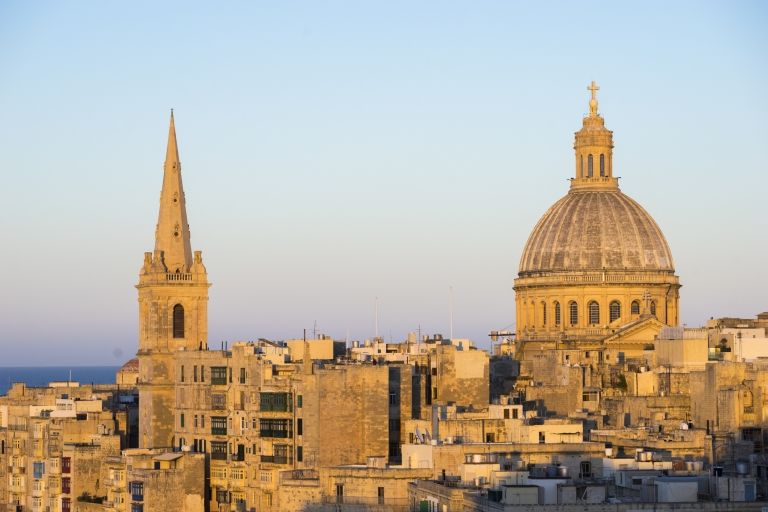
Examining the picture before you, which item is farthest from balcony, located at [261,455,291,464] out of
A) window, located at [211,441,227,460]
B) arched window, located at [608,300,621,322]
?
arched window, located at [608,300,621,322]

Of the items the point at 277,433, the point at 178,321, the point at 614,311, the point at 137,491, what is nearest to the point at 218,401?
the point at 277,433

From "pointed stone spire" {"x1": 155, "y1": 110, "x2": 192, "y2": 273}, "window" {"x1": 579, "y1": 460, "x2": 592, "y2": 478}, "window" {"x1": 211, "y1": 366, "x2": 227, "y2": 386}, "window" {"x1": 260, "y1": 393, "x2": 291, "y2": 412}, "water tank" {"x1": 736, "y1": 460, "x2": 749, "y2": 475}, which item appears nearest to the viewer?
"water tank" {"x1": 736, "y1": 460, "x2": 749, "y2": 475}

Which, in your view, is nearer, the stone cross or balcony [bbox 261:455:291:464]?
balcony [bbox 261:455:291:464]

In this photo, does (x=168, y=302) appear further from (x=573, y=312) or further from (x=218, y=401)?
(x=573, y=312)

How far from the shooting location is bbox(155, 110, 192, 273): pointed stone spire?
98562 millimetres

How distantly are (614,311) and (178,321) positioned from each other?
21.8 meters

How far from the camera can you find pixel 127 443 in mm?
97812

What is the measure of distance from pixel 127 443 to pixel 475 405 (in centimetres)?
1806

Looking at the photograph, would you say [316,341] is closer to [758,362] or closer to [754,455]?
[758,362]

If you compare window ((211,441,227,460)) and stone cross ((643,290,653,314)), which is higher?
stone cross ((643,290,653,314))

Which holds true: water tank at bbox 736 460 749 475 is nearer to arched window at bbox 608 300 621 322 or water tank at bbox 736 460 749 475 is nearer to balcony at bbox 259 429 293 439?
balcony at bbox 259 429 293 439

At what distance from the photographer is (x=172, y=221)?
99.2 metres

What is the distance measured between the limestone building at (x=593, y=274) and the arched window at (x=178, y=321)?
17116 mm

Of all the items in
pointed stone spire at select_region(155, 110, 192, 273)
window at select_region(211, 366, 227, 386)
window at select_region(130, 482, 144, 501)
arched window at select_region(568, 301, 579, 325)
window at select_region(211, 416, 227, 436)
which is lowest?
window at select_region(130, 482, 144, 501)
